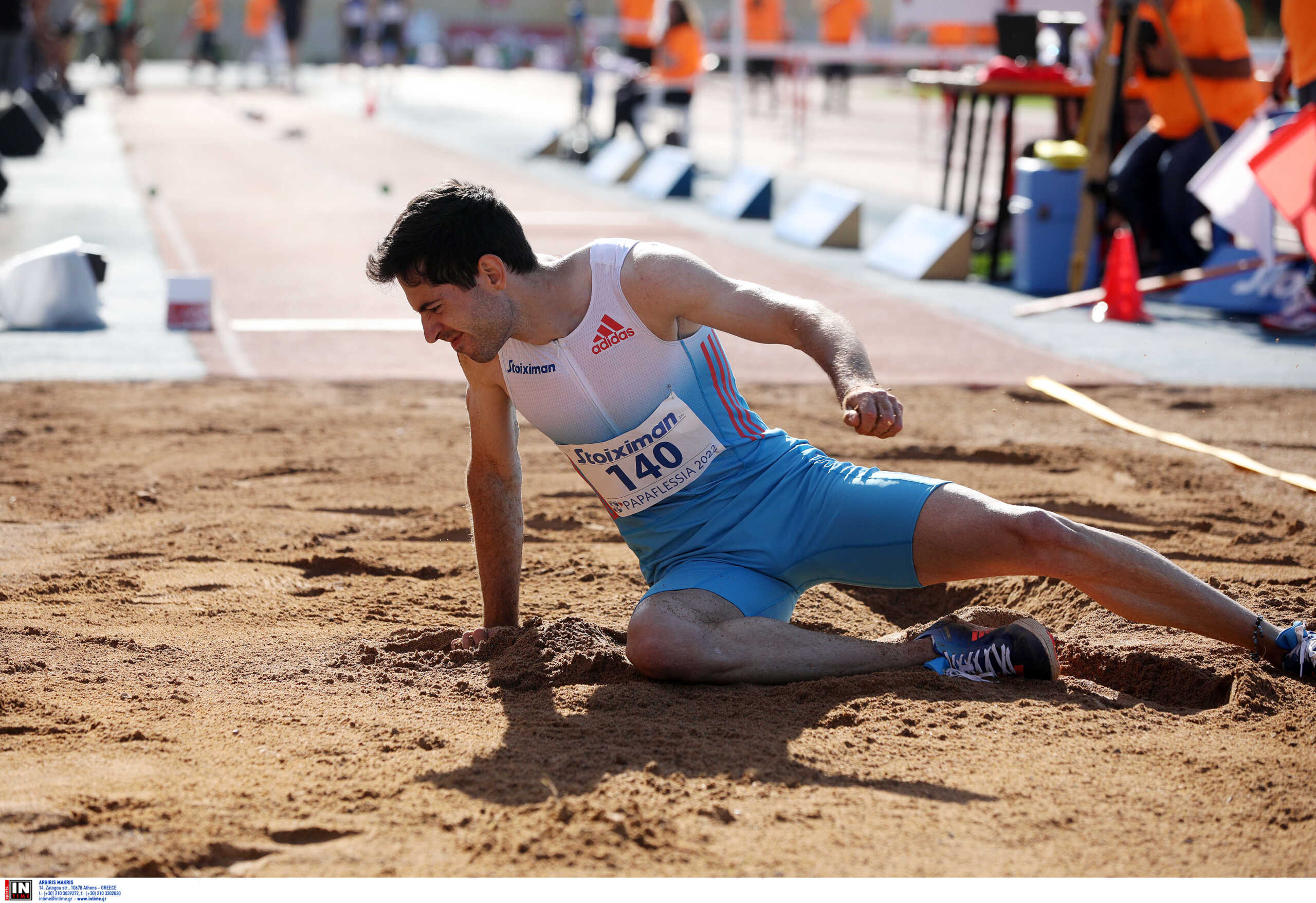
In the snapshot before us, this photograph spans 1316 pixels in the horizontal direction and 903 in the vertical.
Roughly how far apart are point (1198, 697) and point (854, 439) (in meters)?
2.65

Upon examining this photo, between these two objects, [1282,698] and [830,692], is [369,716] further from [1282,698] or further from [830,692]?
[1282,698]

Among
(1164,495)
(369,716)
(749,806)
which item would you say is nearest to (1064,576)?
(749,806)

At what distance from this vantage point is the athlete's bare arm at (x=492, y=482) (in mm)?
3311

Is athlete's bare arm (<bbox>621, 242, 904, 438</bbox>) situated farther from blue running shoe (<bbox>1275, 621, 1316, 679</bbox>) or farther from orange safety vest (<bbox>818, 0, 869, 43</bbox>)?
orange safety vest (<bbox>818, 0, 869, 43</bbox>)

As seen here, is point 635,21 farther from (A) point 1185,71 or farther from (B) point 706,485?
(B) point 706,485

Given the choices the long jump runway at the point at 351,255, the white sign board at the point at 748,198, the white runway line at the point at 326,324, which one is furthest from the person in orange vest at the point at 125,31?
the white runway line at the point at 326,324

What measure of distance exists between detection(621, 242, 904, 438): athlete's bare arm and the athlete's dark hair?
1.17 ft

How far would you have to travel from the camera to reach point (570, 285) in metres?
3.15

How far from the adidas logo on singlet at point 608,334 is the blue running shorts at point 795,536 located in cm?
45

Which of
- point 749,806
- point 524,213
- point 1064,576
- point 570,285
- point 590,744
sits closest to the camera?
point 749,806

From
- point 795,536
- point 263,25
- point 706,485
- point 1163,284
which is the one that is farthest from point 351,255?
point 263,25

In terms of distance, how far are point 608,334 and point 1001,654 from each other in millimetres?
1187

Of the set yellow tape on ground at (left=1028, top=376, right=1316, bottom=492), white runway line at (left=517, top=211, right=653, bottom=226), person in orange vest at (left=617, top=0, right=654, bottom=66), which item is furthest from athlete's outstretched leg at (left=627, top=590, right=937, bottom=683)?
person in orange vest at (left=617, top=0, right=654, bottom=66)

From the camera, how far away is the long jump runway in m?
7.04
